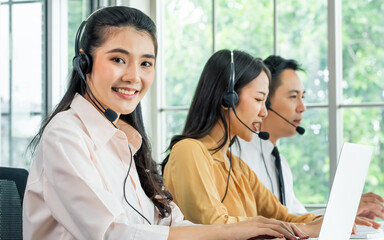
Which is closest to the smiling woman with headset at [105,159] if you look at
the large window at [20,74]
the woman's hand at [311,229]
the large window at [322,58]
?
the woman's hand at [311,229]

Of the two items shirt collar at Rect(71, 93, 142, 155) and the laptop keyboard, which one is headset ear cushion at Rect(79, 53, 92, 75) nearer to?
shirt collar at Rect(71, 93, 142, 155)

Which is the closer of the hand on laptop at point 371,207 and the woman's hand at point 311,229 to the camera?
the woman's hand at point 311,229

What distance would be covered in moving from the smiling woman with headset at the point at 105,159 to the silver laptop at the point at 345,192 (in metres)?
0.12

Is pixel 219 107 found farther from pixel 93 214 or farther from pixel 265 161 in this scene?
pixel 93 214

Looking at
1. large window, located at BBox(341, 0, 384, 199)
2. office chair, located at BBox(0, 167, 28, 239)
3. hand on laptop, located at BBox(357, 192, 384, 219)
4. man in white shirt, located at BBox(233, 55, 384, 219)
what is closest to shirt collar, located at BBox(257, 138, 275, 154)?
man in white shirt, located at BBox(233, 55, 384, 219)

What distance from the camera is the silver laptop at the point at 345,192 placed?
117cm

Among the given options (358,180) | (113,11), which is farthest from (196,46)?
(358,180)

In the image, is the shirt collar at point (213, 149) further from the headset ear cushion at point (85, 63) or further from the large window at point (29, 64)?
the large window at point (29, 64)

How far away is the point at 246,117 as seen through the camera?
2.20m

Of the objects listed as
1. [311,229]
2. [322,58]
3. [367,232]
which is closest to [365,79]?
[322,58]

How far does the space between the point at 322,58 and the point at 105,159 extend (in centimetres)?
256

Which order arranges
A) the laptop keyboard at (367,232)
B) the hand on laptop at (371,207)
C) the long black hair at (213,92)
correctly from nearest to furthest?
1. the laptop keyboard at (367,232)
2. the hand on laptop at (371,207)
3. the long black hair at (213,92)

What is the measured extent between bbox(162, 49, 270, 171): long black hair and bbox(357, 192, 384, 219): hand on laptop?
23.2 inches

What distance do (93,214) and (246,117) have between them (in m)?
1.14
